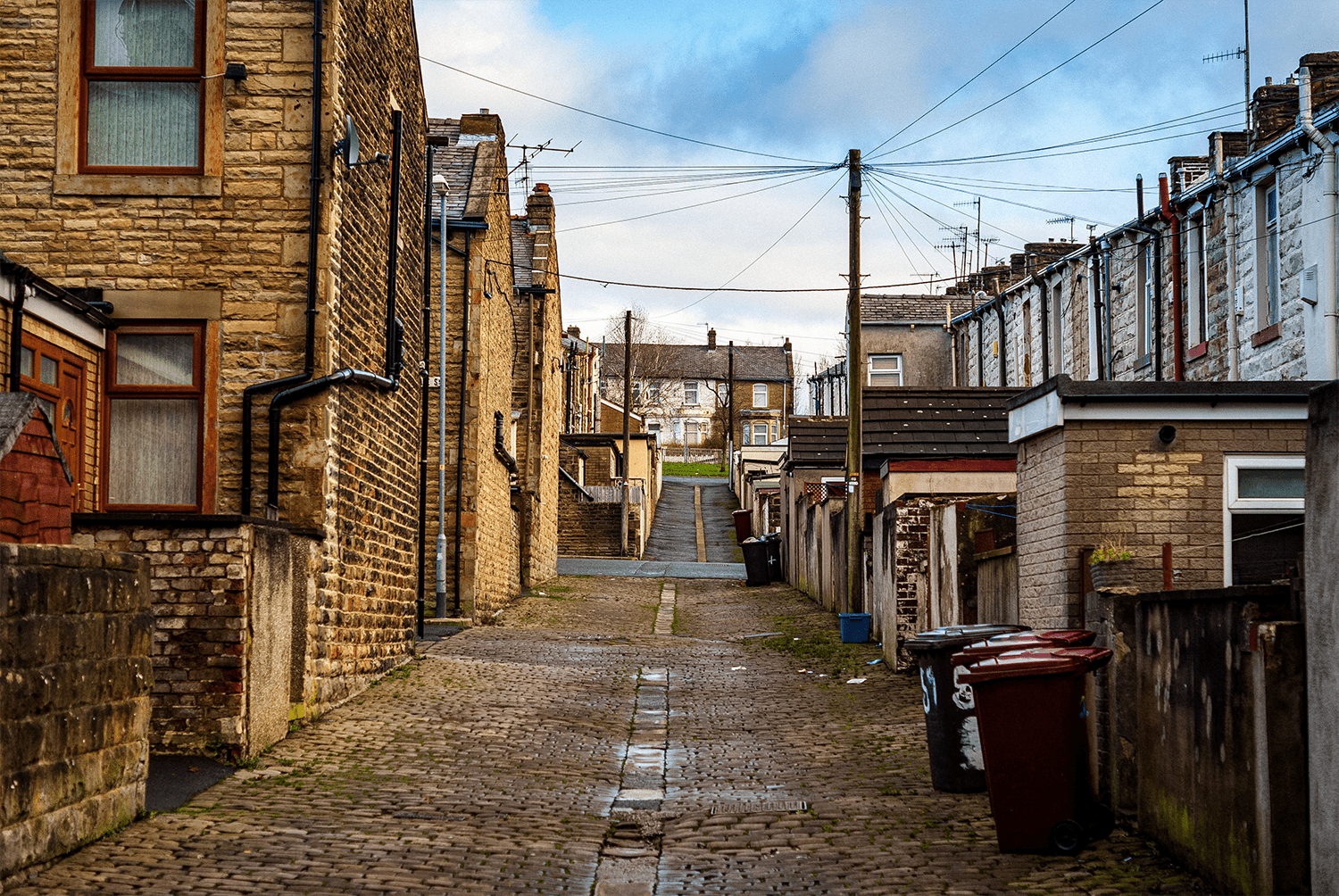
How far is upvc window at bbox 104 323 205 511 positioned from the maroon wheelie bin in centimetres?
796

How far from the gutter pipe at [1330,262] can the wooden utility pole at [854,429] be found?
698cm

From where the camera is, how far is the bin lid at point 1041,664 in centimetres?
755

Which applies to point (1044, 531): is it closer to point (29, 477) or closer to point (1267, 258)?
point (29, 477)

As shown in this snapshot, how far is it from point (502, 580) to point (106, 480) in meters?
14.5

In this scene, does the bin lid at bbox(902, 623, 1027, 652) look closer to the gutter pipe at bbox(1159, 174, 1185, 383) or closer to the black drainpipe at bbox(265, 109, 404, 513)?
the black drainpipe at bbox(265, 109, 404, 513)

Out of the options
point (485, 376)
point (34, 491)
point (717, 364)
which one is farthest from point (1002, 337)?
point (717, 364)

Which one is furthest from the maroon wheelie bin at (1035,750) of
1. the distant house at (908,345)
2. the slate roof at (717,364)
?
the slate roof at (717,364)

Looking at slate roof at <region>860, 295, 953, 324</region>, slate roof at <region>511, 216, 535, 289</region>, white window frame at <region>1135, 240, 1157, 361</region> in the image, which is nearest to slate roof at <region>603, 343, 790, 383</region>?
slate roof at <region>860, 295, 953, 324</region>

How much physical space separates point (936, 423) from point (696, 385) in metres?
72.1

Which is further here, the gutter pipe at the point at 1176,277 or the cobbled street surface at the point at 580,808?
the gutter pipe at the point at 1176,277

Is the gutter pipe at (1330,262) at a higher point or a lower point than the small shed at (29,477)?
higher

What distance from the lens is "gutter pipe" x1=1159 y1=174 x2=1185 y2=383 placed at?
25688 millimetres

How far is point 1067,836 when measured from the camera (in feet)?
24.5

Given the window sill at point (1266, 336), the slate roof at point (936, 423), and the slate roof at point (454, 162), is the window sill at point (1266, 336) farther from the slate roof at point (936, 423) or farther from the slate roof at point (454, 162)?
the slate roof at point (454, 162)
